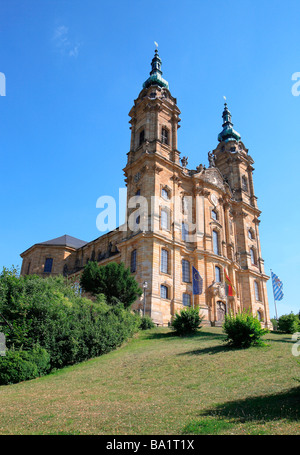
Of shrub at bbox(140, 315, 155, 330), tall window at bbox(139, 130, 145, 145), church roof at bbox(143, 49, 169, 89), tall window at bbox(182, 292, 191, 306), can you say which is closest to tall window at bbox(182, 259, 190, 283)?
tall window at bbox(182, 292, 191, 306)

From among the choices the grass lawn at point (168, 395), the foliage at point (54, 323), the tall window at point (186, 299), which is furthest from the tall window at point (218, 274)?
the grass lawn at point (168, 395)

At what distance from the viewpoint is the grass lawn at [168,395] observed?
25.6ft

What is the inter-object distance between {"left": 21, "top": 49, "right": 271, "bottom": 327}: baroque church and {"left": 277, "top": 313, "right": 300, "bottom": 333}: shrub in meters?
5.83

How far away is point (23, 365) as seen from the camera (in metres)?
17.0

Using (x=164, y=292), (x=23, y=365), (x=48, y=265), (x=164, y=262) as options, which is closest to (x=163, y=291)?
(x=164, y=292)

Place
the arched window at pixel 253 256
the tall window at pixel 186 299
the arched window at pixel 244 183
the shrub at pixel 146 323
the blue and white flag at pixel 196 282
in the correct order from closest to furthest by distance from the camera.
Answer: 1. the shrub at pixel 146 323
2. the blue and white flag at pixel 196 282
3. the tall window at pixel 186 299
4. the arched window at pixel 253 256
5. the arched window at pixel 244 183

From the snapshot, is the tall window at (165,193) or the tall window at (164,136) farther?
the tall window at (164,136)

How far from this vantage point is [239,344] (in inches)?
727

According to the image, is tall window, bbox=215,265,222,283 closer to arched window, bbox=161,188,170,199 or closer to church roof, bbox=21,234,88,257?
arched window, bbox=161,188,170,199

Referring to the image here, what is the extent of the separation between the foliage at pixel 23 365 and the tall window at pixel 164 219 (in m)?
22.3

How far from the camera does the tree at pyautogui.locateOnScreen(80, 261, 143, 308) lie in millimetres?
29828

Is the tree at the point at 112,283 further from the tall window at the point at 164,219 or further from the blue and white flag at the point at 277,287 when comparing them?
the blue and white flag at the point at 277,287
